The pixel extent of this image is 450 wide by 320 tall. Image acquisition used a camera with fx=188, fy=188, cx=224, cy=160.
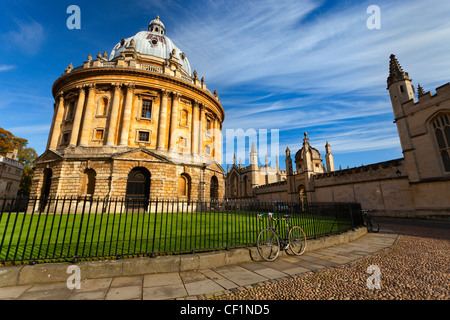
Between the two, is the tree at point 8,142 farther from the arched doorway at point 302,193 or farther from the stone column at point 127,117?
the arched doorway at point 302,193

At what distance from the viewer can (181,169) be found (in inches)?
787

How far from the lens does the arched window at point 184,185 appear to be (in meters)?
20.1

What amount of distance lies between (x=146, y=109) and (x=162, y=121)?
266cm

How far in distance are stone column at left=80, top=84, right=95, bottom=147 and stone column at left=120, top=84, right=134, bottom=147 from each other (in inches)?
135

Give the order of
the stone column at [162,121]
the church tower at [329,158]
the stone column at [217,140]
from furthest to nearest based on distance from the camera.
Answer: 1. the church tower at [329,158]
2. the stone column at [217,140]
3. the stone column at [162,121]

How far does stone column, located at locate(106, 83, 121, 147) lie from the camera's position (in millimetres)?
18594

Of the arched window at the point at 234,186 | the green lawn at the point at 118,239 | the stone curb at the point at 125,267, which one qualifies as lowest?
the stone curb at the point at 125,267

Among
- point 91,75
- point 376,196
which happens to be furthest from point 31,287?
point 376,196

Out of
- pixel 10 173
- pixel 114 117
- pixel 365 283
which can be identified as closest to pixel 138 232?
pixel 365 283

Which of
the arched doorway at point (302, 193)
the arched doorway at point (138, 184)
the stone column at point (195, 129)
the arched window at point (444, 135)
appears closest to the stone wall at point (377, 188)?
the arched window at point (444, 135)

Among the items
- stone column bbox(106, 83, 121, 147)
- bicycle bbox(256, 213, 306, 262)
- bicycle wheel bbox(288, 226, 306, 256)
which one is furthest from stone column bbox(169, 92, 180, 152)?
bicycle wheel bbox(288, 226, 306, 256)

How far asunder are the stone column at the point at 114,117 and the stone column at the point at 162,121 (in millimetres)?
4273

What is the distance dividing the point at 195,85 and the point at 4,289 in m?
22.4
